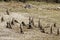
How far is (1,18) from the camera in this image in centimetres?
1533

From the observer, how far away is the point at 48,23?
1482 centimetres

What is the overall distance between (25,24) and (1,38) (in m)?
2.58

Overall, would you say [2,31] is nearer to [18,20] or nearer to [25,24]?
[25,24]

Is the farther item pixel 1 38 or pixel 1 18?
pixel 1 18

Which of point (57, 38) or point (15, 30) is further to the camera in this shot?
point (15, 30)

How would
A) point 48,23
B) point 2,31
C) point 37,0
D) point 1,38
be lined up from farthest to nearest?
point 37,0
point 48,23
point 2,31
point 1,38

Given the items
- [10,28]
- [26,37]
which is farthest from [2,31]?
[26,37]

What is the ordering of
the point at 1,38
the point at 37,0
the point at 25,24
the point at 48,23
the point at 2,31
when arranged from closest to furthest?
1. the point at 1,38
2. the point at 2,31
3. the point at 25,24
4. the point at 48,23
5. the point at 37,0

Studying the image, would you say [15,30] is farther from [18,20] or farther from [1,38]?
[18,20]

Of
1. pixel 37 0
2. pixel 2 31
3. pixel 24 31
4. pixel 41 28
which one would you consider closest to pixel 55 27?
pixel 41 28

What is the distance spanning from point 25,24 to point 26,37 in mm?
2100

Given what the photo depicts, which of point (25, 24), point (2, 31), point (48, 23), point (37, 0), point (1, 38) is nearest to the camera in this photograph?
point (1, 38)

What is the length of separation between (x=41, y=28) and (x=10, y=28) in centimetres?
141

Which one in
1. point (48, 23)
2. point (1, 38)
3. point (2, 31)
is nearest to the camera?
point (1, 38)
